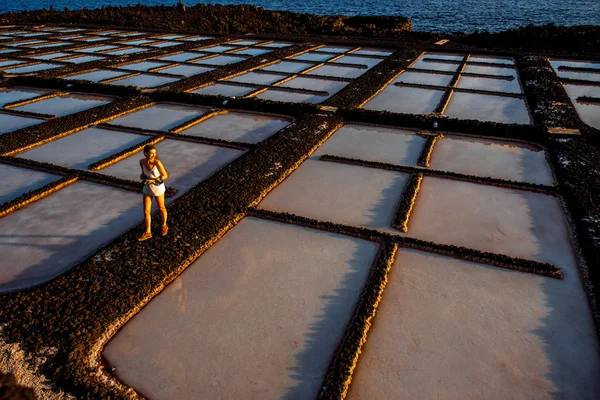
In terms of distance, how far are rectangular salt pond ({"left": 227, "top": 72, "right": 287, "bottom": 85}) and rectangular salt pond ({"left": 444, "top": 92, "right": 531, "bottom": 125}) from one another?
13.2 ft

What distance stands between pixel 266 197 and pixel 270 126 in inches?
102

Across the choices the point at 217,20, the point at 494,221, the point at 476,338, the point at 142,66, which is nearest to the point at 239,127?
the point at 494,221

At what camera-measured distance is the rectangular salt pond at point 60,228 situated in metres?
3.47

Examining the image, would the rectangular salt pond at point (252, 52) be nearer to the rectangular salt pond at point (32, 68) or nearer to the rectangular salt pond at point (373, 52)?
the rectangular salt pond at point (373, 52)

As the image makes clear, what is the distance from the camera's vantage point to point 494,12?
38.9 m

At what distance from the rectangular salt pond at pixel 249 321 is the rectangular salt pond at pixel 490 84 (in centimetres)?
688

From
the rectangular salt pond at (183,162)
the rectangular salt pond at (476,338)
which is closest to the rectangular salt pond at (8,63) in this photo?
the rectangular salt pond at (183,162)

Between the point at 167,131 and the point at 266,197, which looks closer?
the point at 266,197

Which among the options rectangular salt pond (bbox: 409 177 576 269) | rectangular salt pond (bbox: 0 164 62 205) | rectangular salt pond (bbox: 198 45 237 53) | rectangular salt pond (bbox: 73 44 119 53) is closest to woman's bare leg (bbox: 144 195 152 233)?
rectangular salt pond (bbox: 0 164 62 205)

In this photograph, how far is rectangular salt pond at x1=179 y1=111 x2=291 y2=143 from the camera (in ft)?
21.3

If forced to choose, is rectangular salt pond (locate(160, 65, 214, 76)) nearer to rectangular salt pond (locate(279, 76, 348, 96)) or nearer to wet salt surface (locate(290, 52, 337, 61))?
rectangular salt pond (locate(279, 76, 348, 96))

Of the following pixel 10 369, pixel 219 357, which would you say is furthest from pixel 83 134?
pixel 219 357

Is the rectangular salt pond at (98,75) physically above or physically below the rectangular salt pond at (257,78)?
below

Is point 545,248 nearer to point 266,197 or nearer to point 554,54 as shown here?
point 266,197
